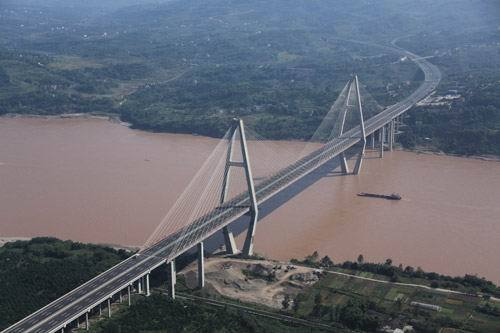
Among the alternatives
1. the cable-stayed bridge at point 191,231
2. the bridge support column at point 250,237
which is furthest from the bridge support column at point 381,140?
the bridge support column at point 250,237

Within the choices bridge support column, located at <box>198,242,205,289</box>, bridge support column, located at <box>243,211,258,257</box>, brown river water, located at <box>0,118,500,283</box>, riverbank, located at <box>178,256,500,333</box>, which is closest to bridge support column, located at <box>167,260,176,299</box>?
riverbank, located at <box>178,256,500,333</box>

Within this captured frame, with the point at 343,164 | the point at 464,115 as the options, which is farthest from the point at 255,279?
the point at 464,115

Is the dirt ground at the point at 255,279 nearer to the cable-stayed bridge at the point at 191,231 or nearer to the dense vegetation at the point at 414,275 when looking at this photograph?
the cable-stayed bridge at the point at 191,231

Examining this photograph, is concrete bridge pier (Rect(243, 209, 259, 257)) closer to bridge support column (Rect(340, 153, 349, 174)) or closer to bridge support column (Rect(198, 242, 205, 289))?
bridge support column (Rect(198, 242, 205, 289))

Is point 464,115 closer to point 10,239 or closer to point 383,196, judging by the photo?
point 383,196

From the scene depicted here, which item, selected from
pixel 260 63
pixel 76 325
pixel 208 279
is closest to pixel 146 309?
pixel 76 325

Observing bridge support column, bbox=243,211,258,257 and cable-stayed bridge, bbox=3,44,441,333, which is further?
bridge support column, bbox=243,211,258,257

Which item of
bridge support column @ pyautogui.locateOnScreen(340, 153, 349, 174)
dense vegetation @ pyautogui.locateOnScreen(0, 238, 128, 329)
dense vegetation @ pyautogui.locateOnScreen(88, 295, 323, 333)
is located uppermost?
bridge support column @ pyautogui.locateOnScreen(340, 153, 349, 174)
